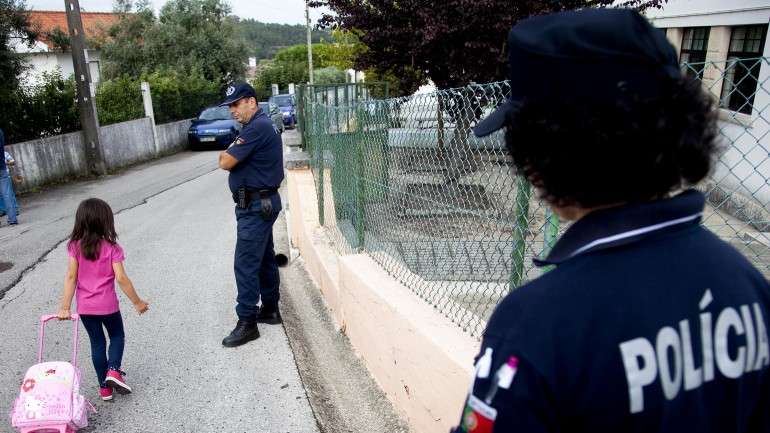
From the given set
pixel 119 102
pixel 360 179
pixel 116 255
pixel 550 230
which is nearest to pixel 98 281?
pixel 116 255

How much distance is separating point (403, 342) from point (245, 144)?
6.39 ft

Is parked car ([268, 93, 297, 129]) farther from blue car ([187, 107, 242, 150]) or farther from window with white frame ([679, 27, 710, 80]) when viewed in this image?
window with white frame ([679, 27, 710, 80])

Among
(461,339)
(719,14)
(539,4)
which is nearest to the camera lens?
(461,339)

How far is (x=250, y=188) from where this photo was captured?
4.22 metres

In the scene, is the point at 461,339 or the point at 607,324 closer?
the point at 607,324

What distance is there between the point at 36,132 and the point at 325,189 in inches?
377

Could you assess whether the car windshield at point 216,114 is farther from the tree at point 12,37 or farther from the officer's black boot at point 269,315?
the officer's black boot at point 269,315

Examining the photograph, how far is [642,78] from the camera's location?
0.89 meters

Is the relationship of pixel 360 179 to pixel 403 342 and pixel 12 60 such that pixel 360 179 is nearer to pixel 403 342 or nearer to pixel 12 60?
pixel 403 342

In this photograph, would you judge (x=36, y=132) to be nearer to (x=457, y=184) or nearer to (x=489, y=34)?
(x=489, y=34)

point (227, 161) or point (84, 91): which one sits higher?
point (84, 91)

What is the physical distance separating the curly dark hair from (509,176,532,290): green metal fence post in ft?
3.97

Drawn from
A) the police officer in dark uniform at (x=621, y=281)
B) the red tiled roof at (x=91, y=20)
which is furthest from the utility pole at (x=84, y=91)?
the red tiled roof at (x=91, y=20)

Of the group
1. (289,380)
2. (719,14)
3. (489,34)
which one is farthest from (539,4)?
Result: (289,380)
